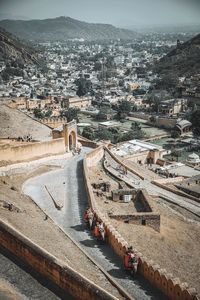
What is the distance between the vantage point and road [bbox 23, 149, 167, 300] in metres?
8.43

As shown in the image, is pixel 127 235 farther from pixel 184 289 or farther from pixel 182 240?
pixel 184 289

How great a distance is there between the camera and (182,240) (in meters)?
14.2

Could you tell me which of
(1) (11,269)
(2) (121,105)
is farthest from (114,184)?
(2) (121,105)

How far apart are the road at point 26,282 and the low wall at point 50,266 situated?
→ 0.33 ft

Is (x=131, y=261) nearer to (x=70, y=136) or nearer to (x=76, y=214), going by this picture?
(x=76, y=214)

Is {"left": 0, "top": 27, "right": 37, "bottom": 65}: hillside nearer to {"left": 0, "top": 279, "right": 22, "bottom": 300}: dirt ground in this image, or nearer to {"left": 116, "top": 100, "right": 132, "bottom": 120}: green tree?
{"left": 116, "top": 100, "right": 132, "bottom": 120}: green tree

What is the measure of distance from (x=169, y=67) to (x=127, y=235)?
83084 mm

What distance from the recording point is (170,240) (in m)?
13.7

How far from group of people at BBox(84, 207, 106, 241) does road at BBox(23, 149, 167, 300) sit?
158 millimetres

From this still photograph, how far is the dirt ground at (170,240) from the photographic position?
1170 centimetres

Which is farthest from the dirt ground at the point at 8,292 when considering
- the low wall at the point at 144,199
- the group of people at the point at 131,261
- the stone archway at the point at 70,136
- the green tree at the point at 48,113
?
the green tree at the point at 48,113

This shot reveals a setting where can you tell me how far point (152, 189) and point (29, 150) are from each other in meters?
5.82

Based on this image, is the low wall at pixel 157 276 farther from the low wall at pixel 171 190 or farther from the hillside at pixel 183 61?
the hillside at pixel 183 61

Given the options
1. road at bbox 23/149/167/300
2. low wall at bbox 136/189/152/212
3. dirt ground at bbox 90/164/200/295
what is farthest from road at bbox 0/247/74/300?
low wall at bbox 136/189/152/212
